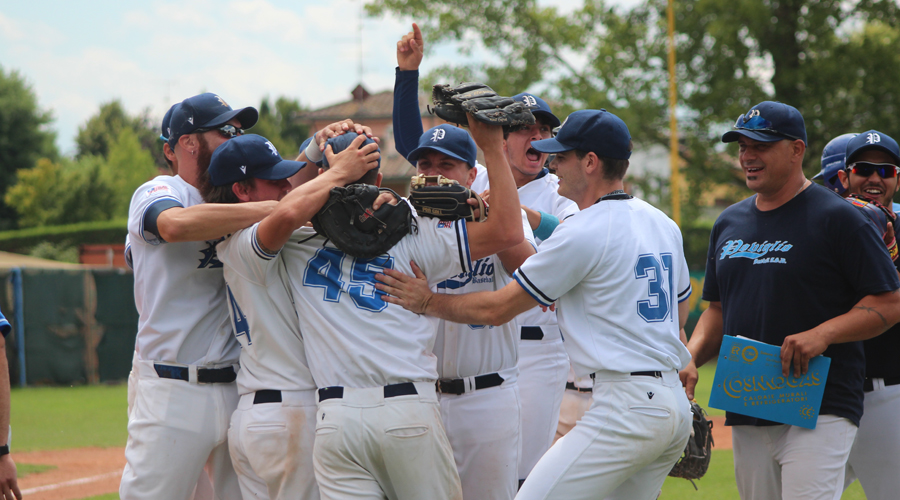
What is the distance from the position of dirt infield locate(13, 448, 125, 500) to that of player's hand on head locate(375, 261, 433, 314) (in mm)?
5978

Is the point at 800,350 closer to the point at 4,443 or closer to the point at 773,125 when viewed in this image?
the point at 773,125

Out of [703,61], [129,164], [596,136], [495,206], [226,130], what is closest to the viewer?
[495,206]

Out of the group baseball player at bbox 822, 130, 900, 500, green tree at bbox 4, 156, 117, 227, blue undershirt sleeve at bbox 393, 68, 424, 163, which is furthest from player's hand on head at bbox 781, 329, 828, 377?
green tree at bbox 4, 156, 117, 227

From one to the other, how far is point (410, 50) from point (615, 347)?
2.25 metres

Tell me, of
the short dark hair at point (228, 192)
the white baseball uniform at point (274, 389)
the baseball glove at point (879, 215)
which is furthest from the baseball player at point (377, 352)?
the baseball glove at point (879, 215)

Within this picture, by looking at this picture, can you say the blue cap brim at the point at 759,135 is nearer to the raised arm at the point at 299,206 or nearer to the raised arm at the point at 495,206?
the raised arm at the point at 495,206

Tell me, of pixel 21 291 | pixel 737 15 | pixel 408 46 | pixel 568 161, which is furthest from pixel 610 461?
pixel 737 15

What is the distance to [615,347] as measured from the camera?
10.7 feet

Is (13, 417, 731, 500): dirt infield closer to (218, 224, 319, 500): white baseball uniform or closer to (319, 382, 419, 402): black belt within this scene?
(218, 224, 319, 500): white baseball uniform

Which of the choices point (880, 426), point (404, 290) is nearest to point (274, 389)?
point (404, 290)

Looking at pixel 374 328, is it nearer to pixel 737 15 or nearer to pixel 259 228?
pixel 259 228

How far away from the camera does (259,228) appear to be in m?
3.12

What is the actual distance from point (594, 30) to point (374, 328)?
2272cm

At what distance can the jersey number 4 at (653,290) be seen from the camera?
3.30m
